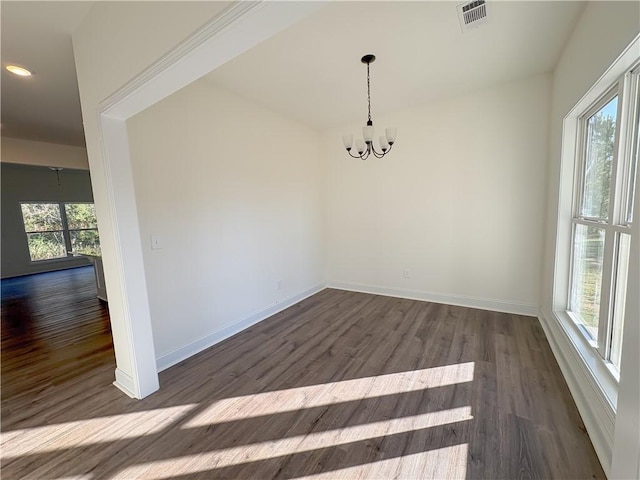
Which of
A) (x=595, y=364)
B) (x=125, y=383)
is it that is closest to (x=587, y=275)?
(x=595, y=364)

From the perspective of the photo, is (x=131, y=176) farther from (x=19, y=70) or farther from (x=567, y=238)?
(x=567, y=238)

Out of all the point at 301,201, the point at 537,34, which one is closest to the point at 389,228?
the point at 301,201

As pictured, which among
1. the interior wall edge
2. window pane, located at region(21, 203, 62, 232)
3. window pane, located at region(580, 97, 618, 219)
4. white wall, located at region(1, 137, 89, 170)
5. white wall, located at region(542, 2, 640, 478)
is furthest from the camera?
window pane, located at region(21, 203, 62, 232)

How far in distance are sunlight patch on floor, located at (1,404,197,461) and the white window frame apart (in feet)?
9.16

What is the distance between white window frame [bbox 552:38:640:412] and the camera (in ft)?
5.17

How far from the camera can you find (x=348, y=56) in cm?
253

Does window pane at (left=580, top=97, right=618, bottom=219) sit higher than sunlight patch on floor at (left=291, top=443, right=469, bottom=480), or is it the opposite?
window pane at (left=580, top=97, right=618, bottom=219)

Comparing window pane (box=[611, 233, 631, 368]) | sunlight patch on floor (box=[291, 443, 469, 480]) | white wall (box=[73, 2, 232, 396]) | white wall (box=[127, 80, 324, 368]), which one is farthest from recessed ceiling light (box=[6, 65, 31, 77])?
window pane (box=[611, 233, 631, 368])

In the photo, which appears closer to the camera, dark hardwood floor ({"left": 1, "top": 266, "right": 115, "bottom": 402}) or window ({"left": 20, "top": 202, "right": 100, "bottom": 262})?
dark hardwood floor ({"left": 1, "top": 266, "right": 115, "bottom": 402})

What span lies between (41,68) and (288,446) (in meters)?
3.71

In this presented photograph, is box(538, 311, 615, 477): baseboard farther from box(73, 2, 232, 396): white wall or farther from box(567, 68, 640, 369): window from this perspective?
box(73, 2, 232, 396): white wall

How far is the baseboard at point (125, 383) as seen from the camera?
2.17 meters

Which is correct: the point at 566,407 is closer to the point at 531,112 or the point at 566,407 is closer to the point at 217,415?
the point at 217,415

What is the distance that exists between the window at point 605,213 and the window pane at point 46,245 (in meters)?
11.2
